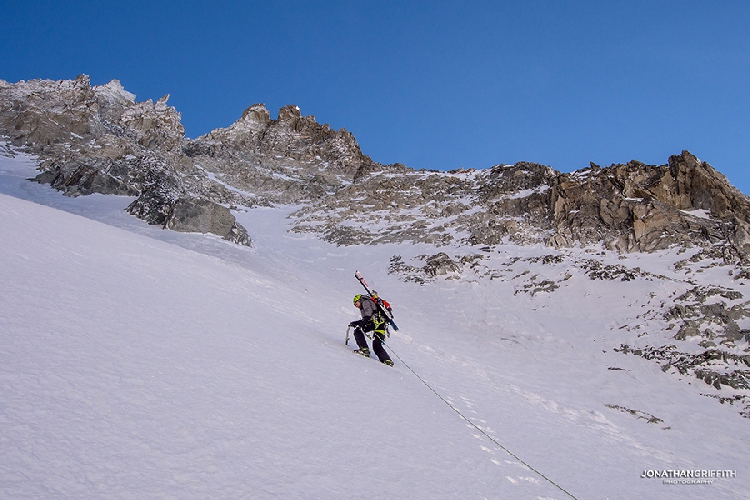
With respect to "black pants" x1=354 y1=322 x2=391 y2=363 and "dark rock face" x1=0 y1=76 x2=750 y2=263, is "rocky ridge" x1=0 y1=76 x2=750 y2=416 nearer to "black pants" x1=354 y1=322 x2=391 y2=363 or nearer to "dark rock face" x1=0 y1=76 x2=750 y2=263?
"dark rock face" x1=0 y1=76 x2=750 y2=263

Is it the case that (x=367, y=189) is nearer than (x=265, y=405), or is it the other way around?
(x=265, y=405)

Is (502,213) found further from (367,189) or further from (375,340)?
(375,340)

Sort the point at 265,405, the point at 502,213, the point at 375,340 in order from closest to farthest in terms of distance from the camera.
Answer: the point at 265,405
the point at 375,340
the point at 502,213

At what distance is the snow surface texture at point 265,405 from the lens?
3047 millimetres

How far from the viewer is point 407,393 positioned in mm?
7250

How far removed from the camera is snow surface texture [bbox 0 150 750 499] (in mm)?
3047

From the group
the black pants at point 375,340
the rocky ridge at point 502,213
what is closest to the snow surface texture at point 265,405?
the black pants at point 375,340

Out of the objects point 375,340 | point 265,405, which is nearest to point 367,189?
point 375,340

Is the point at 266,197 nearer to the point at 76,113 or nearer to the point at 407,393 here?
the point at 76,113

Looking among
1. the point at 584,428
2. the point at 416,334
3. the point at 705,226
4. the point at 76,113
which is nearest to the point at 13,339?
the point at 584,428

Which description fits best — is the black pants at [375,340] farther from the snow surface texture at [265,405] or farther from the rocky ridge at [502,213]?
the rocky ridge at [502,213]

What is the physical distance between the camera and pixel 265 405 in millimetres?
4551

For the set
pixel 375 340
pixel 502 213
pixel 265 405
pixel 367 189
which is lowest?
pixel 265 405

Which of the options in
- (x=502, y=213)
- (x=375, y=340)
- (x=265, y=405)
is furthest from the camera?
(x=502, y=213)
